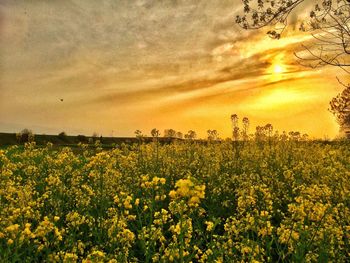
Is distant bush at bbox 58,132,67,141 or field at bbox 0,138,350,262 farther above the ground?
distant bush at bbox 58,132,67,141

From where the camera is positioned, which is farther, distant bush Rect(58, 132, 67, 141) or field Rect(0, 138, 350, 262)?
distant bush Rect(58, 132, 67, 141)

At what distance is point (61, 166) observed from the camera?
1187 cm

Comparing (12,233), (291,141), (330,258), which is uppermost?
(291,141)

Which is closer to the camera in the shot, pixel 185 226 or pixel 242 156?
pixel 185 226

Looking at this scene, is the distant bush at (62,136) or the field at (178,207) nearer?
the field at (178,207)

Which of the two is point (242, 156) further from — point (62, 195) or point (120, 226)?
point (120, 226)

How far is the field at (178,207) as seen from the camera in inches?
210

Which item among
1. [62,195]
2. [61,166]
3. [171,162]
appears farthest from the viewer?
[171,162]

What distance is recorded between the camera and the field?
5.34 m

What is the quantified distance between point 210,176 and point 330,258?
5985mm

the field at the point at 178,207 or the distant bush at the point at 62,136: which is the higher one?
the distant bush at the point at 62,136

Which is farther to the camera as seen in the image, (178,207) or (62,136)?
(62,136)

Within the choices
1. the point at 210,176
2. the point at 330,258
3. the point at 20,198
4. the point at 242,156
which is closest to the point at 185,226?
the point at 330,258

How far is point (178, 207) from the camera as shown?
4.06 m
